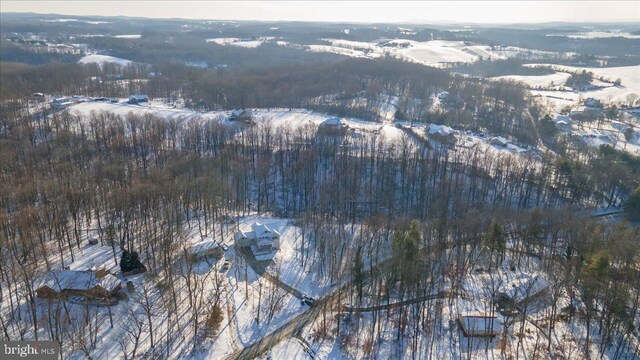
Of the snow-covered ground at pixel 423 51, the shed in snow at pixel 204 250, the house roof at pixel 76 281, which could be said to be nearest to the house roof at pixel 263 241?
the shed in snow at pixel 204 250

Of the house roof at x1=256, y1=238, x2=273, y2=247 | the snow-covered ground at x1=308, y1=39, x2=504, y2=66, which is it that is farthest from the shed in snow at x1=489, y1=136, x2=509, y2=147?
the snow-covered ground at x1=308, y1=39, x2=504, y2=66

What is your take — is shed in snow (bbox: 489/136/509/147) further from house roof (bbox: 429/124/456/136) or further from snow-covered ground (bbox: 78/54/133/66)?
snow-covered ground (bbox: 78/54/133/66)

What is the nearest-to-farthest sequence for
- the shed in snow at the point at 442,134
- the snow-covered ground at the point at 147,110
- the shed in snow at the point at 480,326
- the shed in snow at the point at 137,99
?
the shed in snow at the point at 480,326, the shed in snow at the point at 442,134, the snow-covered ground at the point at 147,110, the shed in snow at the point at 137,99

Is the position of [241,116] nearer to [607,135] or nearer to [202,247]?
[202,247]

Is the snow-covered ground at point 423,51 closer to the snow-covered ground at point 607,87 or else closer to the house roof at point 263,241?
the snow-covered ground at point 607,87

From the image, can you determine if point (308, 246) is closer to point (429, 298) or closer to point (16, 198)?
point (429, 298)

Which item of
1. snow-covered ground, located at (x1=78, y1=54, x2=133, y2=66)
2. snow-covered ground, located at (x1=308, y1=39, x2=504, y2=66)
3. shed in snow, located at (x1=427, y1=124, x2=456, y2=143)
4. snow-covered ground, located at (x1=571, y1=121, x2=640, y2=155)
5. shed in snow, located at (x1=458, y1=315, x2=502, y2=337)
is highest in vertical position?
snow-covered ground, located at (x1=308, y1=39, x2=504, y2=66)

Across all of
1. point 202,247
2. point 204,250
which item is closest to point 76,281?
point 204,250
